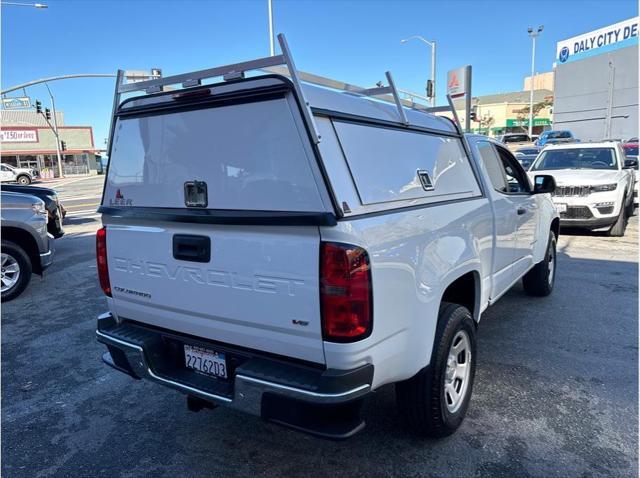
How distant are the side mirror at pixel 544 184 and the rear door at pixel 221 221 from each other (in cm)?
356

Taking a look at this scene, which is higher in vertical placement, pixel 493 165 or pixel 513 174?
pixel 493 165

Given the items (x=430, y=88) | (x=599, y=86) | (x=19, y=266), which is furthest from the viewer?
(x=599, y=86)

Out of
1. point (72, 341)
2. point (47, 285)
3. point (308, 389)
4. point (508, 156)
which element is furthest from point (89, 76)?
point (308, 389)

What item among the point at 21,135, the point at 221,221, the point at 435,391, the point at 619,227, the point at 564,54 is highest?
the point at 564,54

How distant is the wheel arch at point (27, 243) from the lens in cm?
659

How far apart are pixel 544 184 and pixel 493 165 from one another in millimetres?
987

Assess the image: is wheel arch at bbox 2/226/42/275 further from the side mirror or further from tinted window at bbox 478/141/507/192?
the side mirror

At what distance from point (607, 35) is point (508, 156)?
51134mm

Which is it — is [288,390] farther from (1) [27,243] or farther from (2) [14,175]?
(2) [14,175]

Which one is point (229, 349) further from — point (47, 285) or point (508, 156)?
point (47, 285)

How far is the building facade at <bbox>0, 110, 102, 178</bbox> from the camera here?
51.9 metres

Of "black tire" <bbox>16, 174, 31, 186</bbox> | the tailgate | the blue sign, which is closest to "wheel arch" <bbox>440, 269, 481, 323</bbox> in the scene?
the tailgate

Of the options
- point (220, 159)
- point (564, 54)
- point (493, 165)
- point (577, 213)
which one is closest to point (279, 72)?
point (220, 159)

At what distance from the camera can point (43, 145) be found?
54.2 m
